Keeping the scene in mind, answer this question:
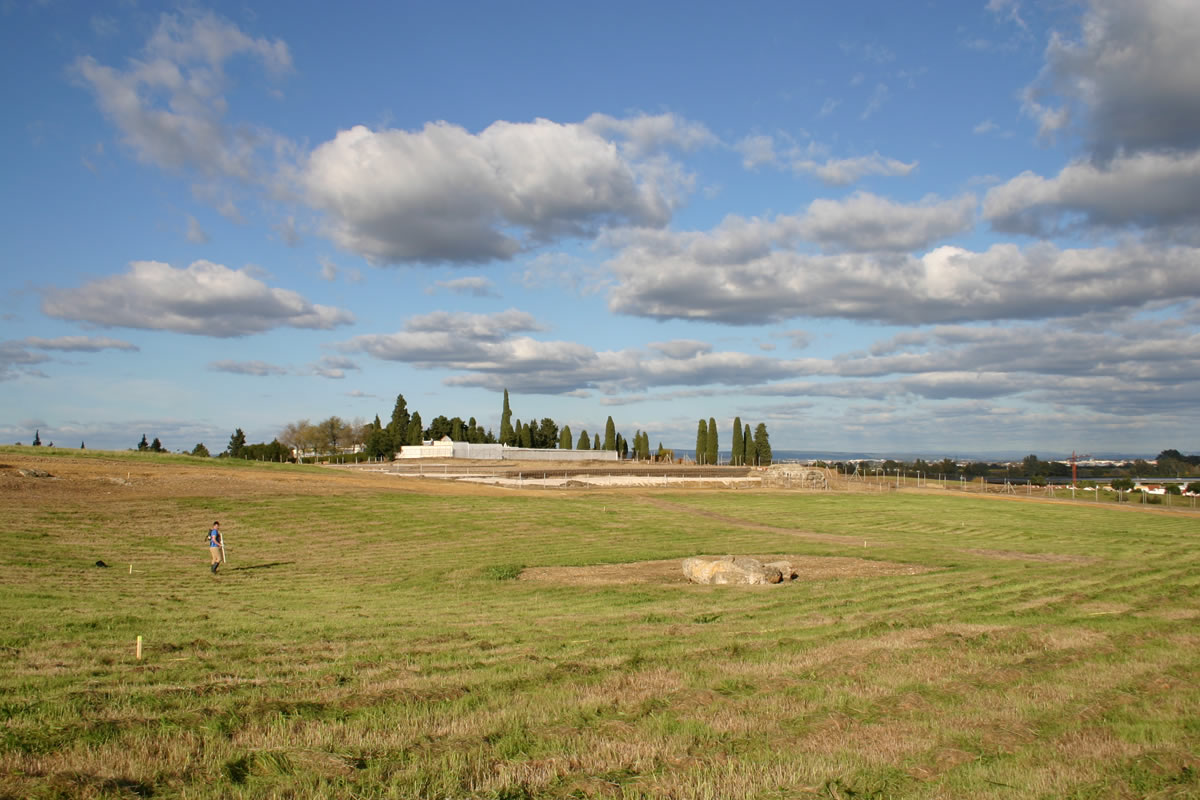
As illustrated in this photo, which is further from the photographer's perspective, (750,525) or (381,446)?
(381,446)

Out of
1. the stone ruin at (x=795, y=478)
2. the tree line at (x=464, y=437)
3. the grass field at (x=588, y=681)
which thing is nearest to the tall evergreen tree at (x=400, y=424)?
the tree line at (x=464, y=437)

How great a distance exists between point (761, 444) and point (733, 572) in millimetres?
117118

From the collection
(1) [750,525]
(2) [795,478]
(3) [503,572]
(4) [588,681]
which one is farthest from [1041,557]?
(2) [795,478]

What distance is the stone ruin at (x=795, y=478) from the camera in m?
90.8

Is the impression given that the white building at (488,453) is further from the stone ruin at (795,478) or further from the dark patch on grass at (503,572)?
the dark patch on grass at (503,572)

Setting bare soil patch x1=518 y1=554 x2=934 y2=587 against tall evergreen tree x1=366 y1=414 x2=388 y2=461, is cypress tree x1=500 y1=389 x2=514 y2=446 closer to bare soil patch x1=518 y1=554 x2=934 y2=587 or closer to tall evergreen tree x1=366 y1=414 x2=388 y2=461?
tall evergreen tree x1=366 y1=414 x2=388 y2=461

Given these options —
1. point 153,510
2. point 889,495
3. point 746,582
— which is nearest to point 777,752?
point 746,582

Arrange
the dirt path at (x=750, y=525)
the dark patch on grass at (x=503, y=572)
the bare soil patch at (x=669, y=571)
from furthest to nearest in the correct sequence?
the dirt path at (x=750, y=525) < the dark patch on grass at (x=503, y=572) < the bare soil patch at (x=669, y=571)

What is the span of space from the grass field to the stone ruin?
61.1m

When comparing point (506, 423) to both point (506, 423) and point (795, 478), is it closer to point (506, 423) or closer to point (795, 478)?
point (506, 423)

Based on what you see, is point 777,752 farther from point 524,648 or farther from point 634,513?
point 634,513

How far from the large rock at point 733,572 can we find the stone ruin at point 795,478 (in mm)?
67587

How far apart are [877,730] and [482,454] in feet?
358

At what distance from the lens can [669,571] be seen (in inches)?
1078
